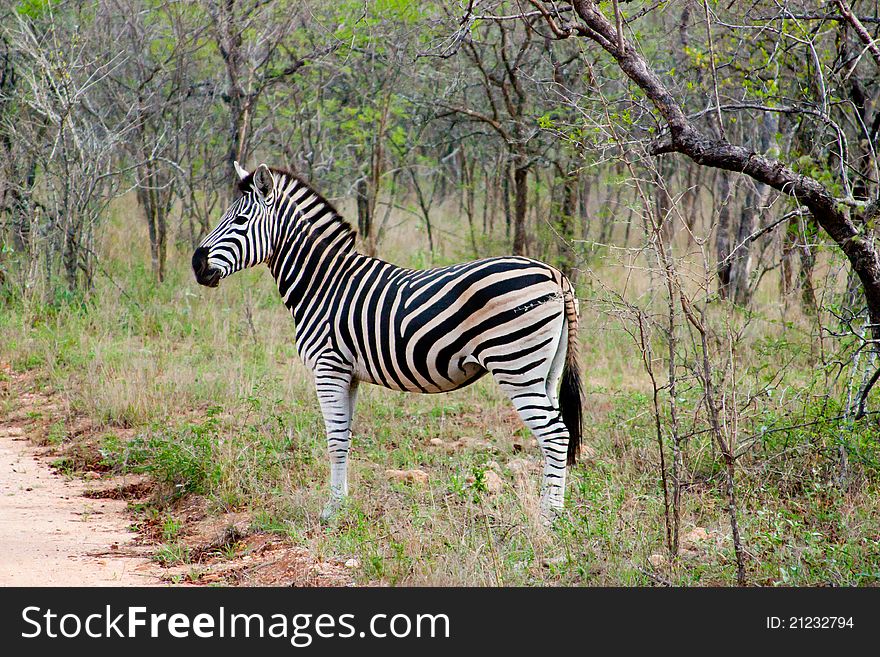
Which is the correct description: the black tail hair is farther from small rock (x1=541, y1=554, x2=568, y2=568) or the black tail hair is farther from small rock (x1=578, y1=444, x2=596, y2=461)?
small rock (x1=541, y1=554, x2=568, y2=568)

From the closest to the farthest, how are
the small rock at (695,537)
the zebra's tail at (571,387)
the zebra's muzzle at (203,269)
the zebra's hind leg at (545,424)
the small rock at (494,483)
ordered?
the small rock at (695,537) < the zebra's hind leg at (545,424) < the zebra's tail at (571,387) < the small rock at (494,483) < the zebra's muzzle at (203,269)

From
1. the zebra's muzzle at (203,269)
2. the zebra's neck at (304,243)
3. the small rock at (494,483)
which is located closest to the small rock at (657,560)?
the small rock at (494,483)

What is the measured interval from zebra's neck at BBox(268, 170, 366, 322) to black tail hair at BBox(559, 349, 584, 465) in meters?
1.60

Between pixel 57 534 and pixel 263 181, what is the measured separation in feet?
8.20

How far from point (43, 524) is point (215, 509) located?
1.03 meters

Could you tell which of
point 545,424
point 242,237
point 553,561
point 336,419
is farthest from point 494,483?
point 242,237

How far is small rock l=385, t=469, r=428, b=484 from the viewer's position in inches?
241

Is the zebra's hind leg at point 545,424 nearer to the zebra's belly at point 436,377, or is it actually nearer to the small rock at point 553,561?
the zebra's belly at point 436,377

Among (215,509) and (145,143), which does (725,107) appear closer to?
(215,509)

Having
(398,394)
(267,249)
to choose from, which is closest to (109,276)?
(398,394)

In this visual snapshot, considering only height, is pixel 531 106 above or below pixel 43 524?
above

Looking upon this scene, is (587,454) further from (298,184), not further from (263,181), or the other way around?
(263,181)

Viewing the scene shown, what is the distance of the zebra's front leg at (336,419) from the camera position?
593 centimetres

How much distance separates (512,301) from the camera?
5.50 meters
